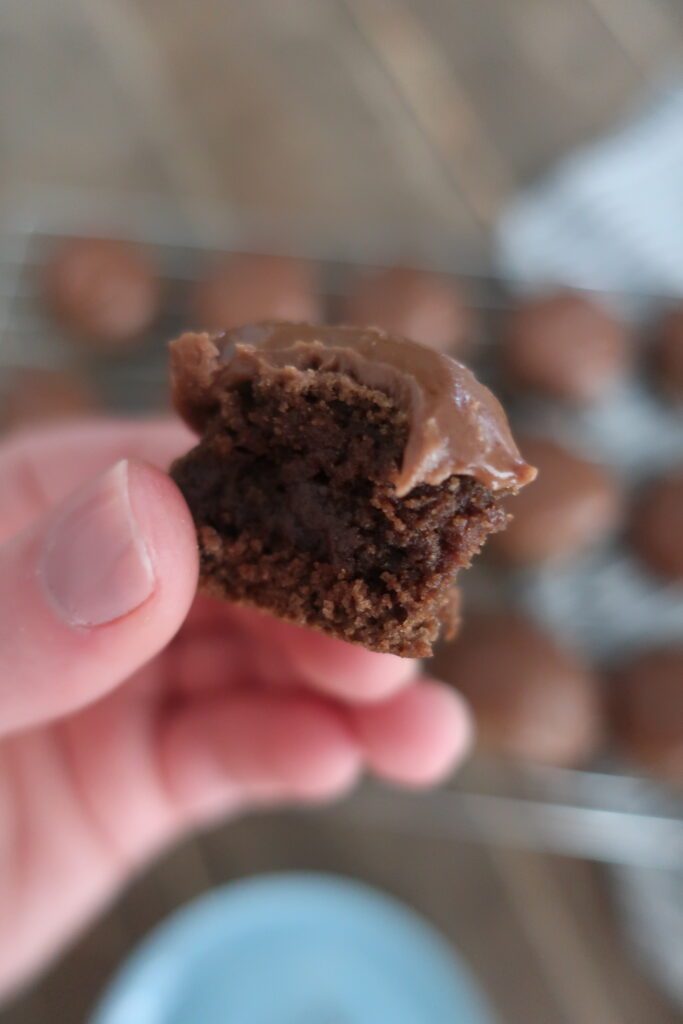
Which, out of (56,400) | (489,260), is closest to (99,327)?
(56,400)

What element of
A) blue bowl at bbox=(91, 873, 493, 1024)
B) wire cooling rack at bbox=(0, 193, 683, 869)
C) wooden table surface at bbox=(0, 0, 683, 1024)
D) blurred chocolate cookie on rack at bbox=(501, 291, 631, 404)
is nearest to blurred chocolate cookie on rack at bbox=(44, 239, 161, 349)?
wire cooling rack at bbox=(0, 193, 683, 869)

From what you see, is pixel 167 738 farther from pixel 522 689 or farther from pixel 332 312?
pixel 332 312

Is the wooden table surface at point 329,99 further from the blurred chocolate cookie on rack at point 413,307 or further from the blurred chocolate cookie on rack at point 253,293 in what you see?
the blurred chocolate cookie on rack at point 253,293

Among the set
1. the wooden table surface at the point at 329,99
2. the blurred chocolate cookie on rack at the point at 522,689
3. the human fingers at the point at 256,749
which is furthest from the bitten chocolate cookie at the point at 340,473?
the wooden table surface at the point at 329,99

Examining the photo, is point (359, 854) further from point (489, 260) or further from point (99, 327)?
point (489, 260)

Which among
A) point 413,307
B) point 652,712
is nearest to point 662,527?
point 652,712

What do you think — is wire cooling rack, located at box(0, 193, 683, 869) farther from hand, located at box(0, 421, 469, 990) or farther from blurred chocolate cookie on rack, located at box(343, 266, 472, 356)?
hand, located at box(0, 421, 469, 990)
